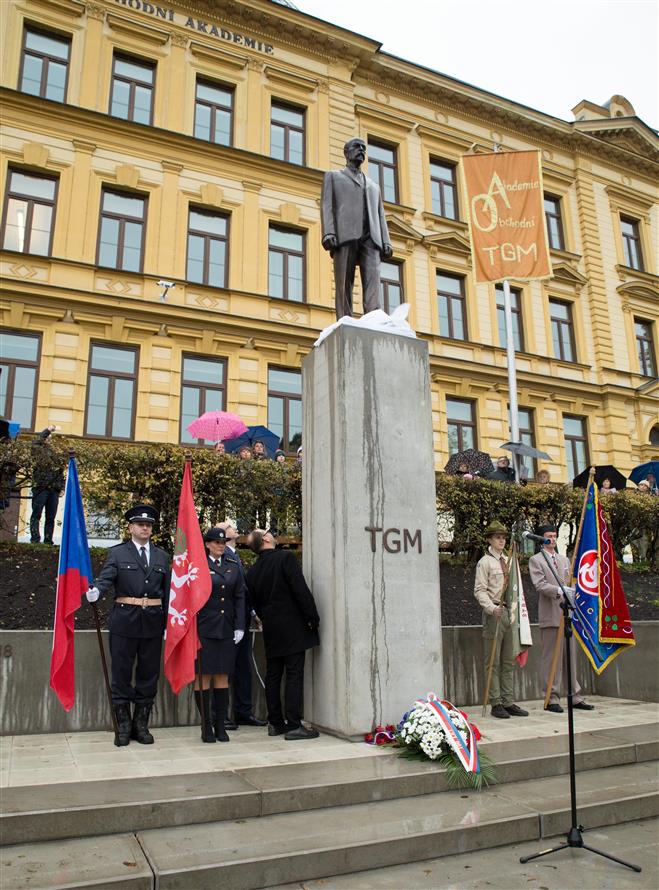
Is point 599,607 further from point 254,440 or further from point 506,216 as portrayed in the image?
point 506,216

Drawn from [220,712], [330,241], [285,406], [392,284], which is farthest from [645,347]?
[220,712]

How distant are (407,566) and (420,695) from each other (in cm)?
123

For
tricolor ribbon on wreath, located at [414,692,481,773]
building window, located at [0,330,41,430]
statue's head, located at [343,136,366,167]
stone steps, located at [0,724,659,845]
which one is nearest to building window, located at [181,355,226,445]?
building window, located at [0,330,41,430]

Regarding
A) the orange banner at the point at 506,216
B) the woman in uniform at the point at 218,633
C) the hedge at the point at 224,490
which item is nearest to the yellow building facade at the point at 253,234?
the orange banner at the point at 506,216

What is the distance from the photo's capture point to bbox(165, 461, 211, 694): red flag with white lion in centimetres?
630

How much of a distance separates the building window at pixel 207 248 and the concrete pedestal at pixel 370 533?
45.0ft

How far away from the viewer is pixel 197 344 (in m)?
19.4

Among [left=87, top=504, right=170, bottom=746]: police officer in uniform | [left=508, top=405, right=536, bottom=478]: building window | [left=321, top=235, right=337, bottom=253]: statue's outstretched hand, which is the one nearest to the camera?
[left=87, top=504, right=170, bottom=746]: police officer in uniform

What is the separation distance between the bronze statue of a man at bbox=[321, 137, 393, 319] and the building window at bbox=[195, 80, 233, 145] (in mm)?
14615

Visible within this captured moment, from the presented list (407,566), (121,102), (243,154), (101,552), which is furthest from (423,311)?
(407,566)

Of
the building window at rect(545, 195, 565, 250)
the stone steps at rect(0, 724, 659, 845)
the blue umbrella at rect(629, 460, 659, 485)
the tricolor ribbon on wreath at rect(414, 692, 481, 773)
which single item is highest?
the building window at rect(545, 195, 565, 250)

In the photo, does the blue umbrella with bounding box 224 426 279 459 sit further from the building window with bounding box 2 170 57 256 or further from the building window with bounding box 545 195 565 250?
the building window with bounding box 545 195 565 250

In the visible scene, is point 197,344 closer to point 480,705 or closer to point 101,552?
point 101,552

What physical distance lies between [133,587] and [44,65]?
18.9 meters
